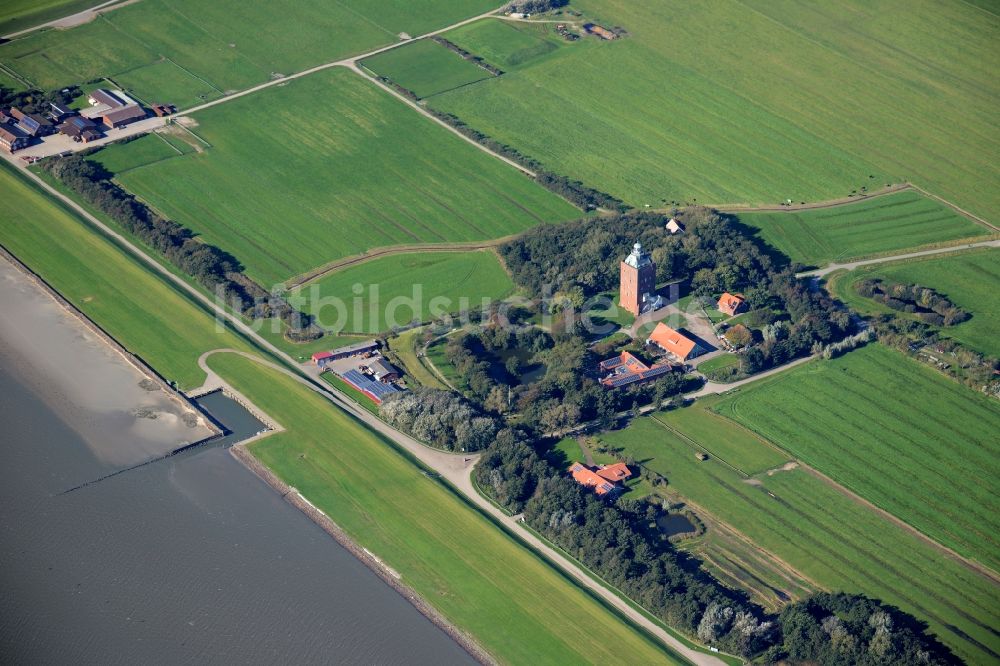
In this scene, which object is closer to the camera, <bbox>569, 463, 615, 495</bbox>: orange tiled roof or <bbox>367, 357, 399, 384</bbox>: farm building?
<bbox>569, 463, 615, 495</bbox>: orange tiled roof

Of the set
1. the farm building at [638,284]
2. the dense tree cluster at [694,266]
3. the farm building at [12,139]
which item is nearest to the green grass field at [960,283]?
the dense tree cluster at [694,266]

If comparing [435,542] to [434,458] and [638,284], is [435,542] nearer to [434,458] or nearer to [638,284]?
[434,458]

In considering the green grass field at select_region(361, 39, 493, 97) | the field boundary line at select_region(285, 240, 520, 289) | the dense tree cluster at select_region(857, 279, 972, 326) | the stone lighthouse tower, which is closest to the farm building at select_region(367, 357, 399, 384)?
the field boundary line at select_region(285, 240, 520, 289)

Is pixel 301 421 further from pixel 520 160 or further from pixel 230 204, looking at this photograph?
pixel 520 160

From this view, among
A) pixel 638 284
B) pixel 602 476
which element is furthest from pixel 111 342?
pixel 638 284

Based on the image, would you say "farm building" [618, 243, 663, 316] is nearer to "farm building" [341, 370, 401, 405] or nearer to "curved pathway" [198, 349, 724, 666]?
"farm building" [341, 370, 401, 405]

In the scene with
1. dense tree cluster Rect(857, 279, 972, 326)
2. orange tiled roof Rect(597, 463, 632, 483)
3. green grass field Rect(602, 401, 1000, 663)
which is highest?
dense tree cluster Rect(857, 279, 972, 326)
